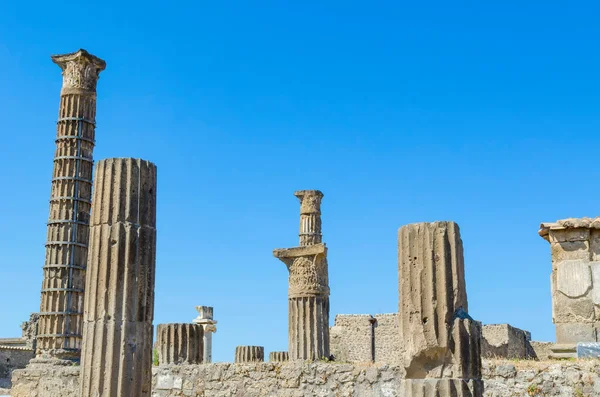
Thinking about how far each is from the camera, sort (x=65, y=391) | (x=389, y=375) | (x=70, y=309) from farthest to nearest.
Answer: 1. (x=70, y=309)
2. (x=65, y=391)
3. (x=389, y=375)

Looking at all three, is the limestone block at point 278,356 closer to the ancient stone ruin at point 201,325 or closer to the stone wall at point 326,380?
the ancient stone ruin at point 201,325

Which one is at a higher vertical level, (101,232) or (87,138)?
(87,138)

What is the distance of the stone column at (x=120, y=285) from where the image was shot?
802 cm

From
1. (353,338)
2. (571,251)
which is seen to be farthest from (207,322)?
(571,251)

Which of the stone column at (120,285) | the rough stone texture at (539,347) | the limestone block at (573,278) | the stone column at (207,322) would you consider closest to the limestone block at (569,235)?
the limestone block at (573,278)

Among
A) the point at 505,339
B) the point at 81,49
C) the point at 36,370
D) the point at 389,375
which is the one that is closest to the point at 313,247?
the point at 389,375

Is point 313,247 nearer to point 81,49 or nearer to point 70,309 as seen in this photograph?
point 70,309

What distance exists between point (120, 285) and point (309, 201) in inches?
510

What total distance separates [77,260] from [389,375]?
910 cm

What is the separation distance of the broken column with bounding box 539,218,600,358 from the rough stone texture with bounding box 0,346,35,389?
18154 mm

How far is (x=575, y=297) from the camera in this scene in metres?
11.3

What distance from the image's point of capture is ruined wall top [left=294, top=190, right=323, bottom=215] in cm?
2084

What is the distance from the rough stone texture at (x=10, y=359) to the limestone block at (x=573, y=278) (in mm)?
18224

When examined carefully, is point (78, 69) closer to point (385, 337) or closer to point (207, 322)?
point (207, 322)
